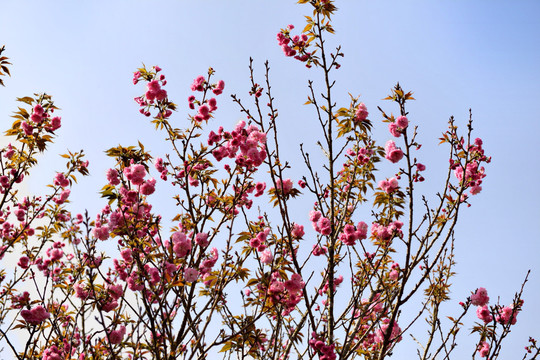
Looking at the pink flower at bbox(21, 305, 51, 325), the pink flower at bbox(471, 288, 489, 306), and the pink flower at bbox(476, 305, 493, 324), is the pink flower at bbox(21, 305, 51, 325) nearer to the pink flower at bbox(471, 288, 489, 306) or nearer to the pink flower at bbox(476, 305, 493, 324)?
the pink flower at bbox(471, 288, 489, 306)

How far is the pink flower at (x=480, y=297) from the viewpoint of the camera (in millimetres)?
4371

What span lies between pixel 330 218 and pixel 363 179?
0.90 metres

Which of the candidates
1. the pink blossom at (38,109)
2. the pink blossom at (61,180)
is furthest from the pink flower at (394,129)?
the pink blossom at (61,180)

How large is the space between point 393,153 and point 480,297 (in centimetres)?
207

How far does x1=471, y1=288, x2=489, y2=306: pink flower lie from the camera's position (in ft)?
14.3

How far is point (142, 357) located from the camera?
3170 mm

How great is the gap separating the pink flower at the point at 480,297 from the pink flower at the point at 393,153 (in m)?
1.92

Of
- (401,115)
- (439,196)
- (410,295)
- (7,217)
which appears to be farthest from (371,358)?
(7,217)

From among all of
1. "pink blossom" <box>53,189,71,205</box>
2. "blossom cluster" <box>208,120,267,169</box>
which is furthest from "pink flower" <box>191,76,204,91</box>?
"pink blossom" <box>53,189,71,205</box>

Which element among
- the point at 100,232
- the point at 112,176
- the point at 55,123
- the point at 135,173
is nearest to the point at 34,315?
the point at 100,232

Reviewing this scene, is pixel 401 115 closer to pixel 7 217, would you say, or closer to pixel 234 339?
pixel 234 339

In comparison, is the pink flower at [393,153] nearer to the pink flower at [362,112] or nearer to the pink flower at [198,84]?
the pink flower at [362,112]

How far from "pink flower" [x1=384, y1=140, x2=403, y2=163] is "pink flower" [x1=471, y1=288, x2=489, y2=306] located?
1.92 metres

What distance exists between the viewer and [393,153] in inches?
162
